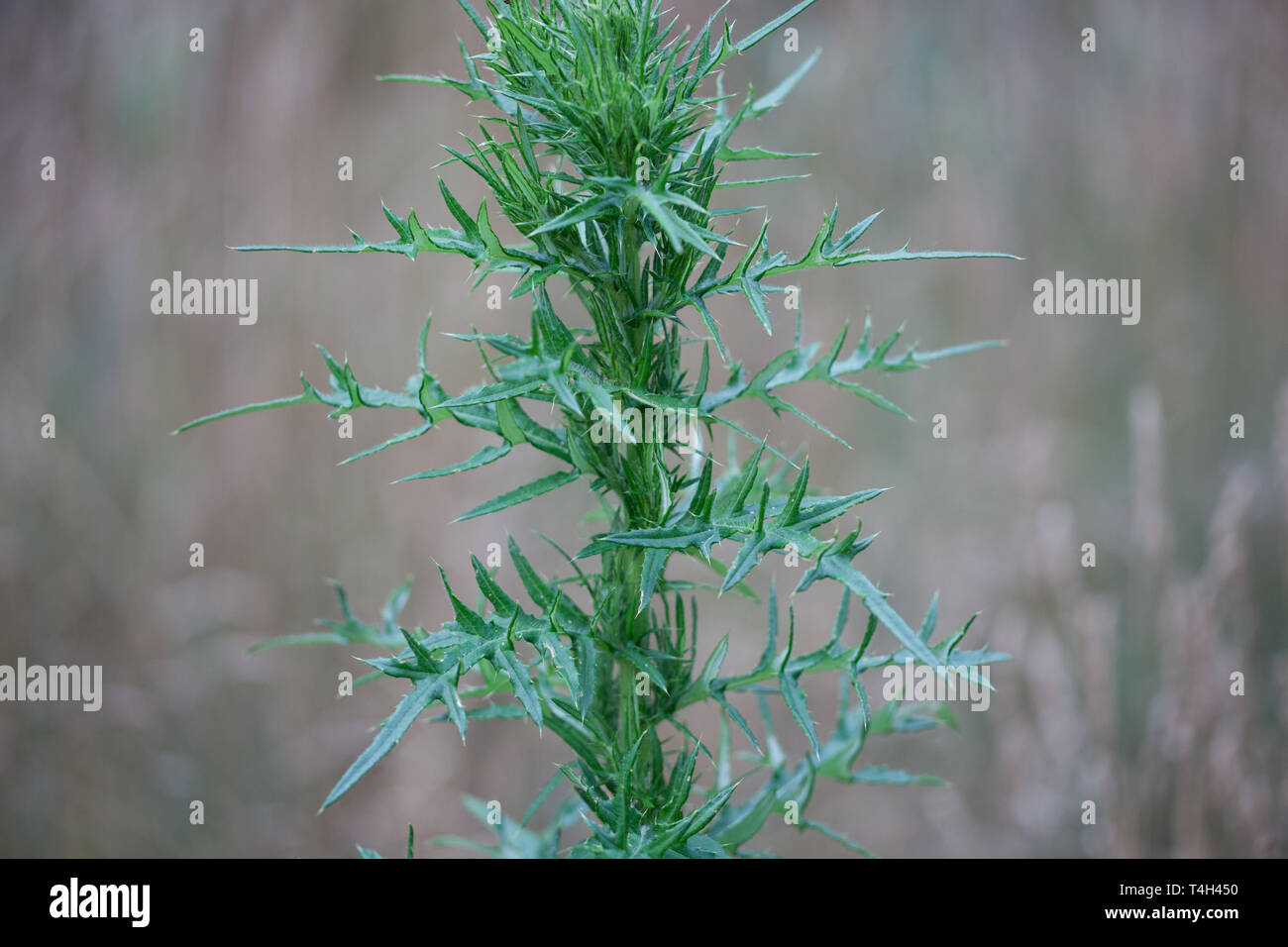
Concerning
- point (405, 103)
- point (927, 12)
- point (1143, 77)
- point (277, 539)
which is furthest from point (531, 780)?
point (1143, 77)

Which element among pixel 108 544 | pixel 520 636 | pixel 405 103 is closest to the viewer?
pixel 520 636

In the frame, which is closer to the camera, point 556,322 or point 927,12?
point 556,322

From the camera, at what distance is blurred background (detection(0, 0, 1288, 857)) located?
9.25 ft

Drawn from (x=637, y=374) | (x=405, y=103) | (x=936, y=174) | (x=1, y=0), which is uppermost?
Result: (x=1, y=0)

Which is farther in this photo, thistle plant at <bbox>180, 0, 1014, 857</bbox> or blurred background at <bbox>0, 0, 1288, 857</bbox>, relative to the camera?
blurred background at <bbox>0, 0, 1288, 857</bbox>

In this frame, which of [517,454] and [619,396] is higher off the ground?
[517,454]

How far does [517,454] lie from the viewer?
116 inches

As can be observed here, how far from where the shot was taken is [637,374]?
3.47 ft

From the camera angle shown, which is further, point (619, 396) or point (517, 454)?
point (517, 454)

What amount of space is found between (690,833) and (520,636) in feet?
0.99

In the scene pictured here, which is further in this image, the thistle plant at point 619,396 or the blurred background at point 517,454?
the blurred background at point 517,454

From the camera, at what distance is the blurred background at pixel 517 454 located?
282 centimetres

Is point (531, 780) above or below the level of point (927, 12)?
below

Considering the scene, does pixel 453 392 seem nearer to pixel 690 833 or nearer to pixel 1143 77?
pixel 690 833
